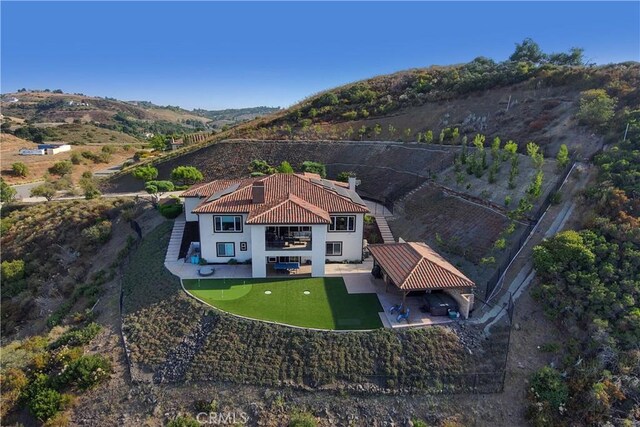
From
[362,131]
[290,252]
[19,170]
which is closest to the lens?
[290,252]

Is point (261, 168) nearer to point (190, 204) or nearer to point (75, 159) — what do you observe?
point (190, 204)

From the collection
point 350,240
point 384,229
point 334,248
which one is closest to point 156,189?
point 334,248

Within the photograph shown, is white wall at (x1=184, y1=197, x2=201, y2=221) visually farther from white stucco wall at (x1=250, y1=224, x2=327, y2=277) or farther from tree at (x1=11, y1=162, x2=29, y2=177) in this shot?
tree at (x1=11, y1=162, x2=29, y2=177)

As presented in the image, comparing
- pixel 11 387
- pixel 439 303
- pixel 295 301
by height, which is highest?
pixel 439 303

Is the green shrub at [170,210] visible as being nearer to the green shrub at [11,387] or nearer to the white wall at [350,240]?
the white wall at [350,240]

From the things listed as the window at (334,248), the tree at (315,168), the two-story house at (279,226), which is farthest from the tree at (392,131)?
the window at (334,248)
